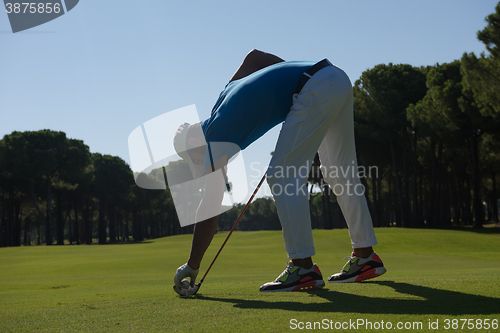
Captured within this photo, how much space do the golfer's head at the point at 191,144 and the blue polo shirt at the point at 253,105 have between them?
0.70 feet

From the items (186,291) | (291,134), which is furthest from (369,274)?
(186,291)

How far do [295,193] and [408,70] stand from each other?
35.9 metres

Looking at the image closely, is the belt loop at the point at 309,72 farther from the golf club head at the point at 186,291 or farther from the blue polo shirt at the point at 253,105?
the golf club head at the point at 186,291

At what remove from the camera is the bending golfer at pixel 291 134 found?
106 inches

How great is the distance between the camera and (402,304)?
6.53 feet

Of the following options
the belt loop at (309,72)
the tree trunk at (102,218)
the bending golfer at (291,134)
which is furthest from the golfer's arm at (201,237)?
the tree trunk at (102,218)

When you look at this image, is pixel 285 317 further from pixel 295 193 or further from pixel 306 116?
pixel 306 116

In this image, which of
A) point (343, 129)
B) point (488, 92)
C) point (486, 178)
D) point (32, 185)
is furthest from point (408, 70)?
point (32, 185)

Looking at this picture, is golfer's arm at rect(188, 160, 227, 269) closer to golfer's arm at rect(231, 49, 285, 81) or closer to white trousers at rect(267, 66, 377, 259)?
white trousers at rect(267, 66, 377, 259)

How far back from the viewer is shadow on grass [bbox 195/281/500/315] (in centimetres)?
178

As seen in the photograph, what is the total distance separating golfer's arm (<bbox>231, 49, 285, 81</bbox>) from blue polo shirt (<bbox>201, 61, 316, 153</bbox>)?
533 mm

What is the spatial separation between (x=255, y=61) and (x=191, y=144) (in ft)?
3.27

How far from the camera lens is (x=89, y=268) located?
12.2m

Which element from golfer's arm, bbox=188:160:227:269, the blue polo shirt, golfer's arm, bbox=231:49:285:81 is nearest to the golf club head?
golfer's arm, bbox=188:160:227:269
